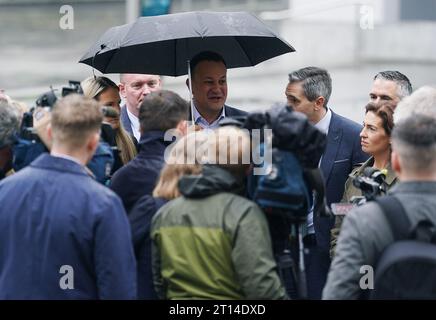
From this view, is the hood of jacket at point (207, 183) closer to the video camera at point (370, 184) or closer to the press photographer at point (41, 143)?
the press photographer at point (41, 143)

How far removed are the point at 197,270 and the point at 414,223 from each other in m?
0.98

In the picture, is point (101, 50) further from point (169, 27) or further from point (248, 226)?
point (248, 226)

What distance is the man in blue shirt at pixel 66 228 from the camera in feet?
15.3

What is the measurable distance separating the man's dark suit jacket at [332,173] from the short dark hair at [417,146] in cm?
162

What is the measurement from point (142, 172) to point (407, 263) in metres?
1.55

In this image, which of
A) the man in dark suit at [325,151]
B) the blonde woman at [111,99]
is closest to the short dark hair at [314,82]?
the man in dark suit at [325,151]

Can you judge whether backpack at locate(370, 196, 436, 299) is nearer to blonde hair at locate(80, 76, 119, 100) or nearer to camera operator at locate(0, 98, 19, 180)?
camera operator at locate(0, 98, 19, 180)

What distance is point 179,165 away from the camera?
4.97m

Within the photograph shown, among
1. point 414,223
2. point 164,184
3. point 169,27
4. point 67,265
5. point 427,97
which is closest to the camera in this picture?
point 414,223

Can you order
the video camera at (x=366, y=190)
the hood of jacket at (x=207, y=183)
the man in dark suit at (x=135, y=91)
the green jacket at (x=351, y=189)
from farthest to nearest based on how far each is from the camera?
the man in dark suit at (x=135, y=91) < the green jacket at (x=351, y=189) < the video camera at (x=366, y=190) < the hood of jacket at (x=207, y=183)

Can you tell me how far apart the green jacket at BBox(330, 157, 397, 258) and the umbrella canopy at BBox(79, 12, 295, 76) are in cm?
99

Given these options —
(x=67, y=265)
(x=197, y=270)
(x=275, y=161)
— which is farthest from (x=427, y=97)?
(x=67, y=265)

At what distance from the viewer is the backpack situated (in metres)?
4.26

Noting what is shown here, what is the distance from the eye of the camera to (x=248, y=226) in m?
4.65
